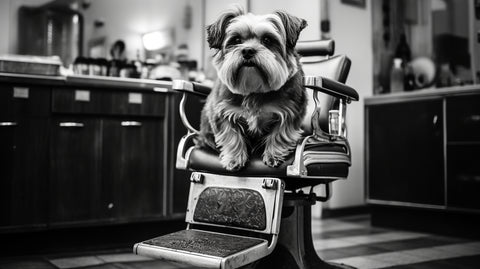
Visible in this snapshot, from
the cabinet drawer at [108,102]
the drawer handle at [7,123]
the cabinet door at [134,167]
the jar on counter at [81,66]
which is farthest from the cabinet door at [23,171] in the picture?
the jar on counter at [81,66]

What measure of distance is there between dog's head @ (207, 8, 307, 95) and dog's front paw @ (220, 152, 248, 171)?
0.25m

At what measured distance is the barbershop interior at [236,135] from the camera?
6.13ft

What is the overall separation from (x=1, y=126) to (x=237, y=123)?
1.53 meters

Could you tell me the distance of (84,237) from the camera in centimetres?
299

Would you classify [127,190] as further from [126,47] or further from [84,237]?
[126,47]

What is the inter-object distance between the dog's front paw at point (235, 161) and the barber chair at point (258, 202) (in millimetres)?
26

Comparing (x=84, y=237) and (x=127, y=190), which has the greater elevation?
(x=127, y=190)

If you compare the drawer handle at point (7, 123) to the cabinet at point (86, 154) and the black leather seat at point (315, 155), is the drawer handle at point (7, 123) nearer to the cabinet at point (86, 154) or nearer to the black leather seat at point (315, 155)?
the cabinet at point (86, 154)

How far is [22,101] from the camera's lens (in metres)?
2.72

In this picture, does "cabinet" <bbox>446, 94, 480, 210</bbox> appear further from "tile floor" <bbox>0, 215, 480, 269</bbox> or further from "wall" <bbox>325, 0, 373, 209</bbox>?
"wall" <bbox>325, 0, 373, 209</bbox>

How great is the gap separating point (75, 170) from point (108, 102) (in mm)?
475

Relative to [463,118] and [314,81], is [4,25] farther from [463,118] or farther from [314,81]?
[463,118]

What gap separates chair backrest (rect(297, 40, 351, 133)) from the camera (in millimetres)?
2275

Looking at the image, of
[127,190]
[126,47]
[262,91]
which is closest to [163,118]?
[127,190]
